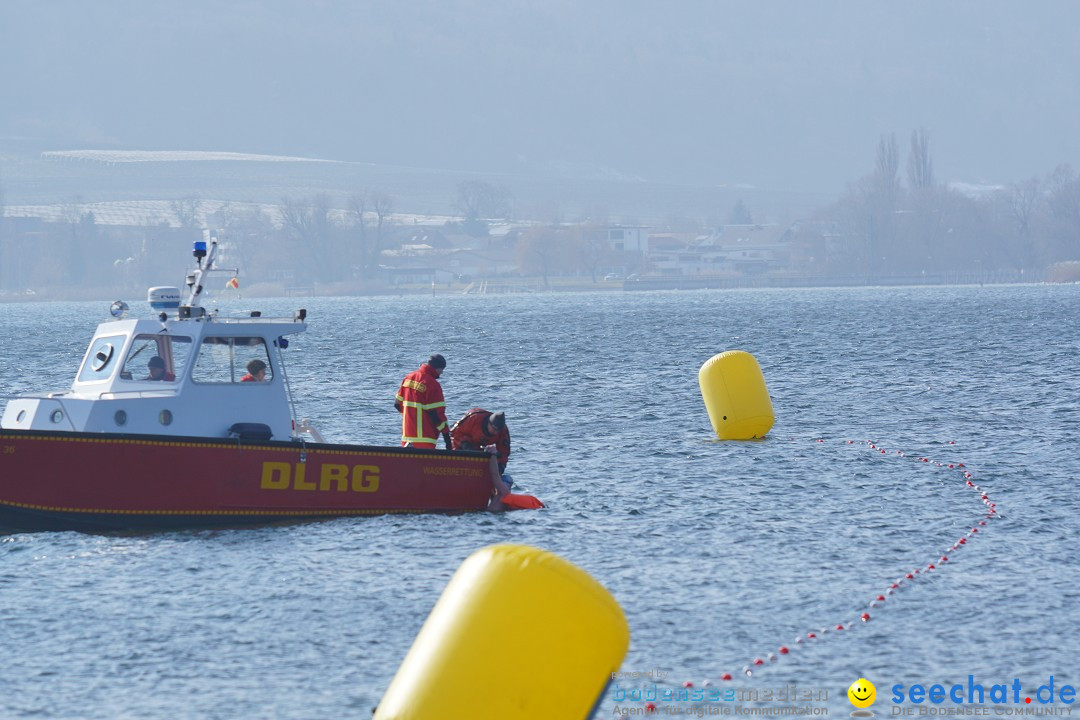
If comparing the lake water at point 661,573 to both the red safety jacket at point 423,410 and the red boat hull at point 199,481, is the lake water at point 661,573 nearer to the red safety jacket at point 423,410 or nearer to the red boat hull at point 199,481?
the red boat hull at point 199,481

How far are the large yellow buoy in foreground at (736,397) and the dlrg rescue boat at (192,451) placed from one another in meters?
9.96

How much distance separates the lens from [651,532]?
20812mm

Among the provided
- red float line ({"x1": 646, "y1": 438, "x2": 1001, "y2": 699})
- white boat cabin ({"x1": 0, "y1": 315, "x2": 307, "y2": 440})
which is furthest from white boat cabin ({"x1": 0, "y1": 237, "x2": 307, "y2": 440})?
Answer: red float line ({"x1": 646, "y1": 438, "x2": 1001, "y2": 699})

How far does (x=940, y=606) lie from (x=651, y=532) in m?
5.27

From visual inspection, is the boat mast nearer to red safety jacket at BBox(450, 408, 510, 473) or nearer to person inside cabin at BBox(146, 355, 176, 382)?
person inside cabin at BBox(146, 355, 176, 382)

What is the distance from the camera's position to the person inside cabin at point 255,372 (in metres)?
20.9

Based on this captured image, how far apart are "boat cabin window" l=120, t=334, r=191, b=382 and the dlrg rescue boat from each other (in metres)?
0.01

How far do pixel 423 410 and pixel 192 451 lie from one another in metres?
3.44

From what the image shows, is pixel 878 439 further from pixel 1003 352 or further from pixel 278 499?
pixel 1003 352

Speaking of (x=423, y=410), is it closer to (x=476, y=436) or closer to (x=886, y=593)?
(x=476, y=436)

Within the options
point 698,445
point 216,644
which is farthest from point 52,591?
point 698,445

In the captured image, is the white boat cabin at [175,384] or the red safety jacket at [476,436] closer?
the white boat cabin at [175,384]

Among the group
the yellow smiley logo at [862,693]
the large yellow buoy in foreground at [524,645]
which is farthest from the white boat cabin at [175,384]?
the large yellow buoy in foreground at [524,645]

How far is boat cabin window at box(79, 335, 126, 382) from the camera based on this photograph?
67.1 feet
